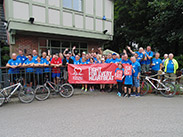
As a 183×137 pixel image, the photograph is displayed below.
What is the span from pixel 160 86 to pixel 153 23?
9.76 metres

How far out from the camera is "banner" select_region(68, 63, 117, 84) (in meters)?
7.27

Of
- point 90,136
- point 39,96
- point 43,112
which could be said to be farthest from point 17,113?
point 90,136

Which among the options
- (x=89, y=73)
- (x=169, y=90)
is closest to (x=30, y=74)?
(x=89, y=73)

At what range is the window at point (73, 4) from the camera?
10341 mm

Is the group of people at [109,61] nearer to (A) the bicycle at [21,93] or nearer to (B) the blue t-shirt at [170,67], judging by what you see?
(B) the blue t-shirt at [170,67]

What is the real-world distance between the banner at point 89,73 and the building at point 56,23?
12.6 feet

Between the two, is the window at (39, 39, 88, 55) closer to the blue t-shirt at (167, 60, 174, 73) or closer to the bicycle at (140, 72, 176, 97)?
the bicycle at (140, 72, 176, 97)

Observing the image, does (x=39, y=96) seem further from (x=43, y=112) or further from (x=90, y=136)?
(x=90, y=136)

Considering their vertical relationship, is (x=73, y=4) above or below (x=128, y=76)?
above

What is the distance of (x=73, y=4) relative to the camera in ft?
35.0

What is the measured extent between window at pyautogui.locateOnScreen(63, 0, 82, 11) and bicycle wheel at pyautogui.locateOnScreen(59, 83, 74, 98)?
22.1 ft

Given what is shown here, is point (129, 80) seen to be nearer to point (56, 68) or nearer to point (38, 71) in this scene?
point (56, 68)

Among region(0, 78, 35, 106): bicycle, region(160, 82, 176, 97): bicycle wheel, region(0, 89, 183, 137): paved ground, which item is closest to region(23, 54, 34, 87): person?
region(0, 78, 35, 106): bicycle

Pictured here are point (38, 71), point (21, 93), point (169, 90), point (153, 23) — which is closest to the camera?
point (21, 93)
